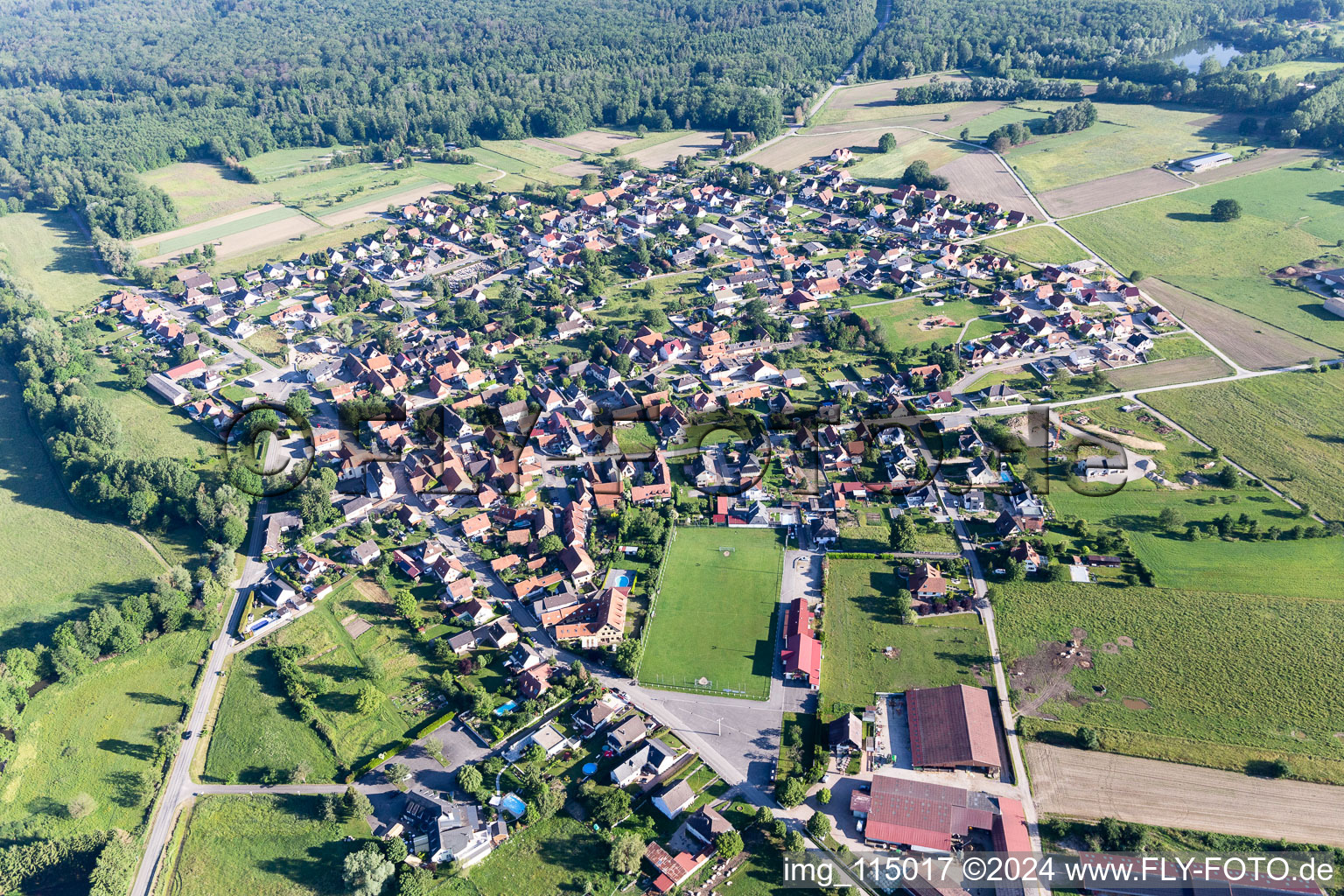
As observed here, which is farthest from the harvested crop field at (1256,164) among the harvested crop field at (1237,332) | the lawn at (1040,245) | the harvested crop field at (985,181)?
the harvested crop field at (1237,332)

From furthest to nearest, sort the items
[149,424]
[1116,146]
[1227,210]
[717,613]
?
1. [1116,146]
2. [1227,210]
3. [149,424]
4. [717,613]

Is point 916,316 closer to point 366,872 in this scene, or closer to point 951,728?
point 951,728

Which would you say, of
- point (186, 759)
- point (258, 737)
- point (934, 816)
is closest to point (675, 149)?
point (258, 737)

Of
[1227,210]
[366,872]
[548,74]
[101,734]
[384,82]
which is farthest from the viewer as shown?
[384,82]

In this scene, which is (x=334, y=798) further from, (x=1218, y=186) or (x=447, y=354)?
(x=1218, y=186)

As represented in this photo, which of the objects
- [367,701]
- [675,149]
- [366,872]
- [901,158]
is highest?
[675,149]

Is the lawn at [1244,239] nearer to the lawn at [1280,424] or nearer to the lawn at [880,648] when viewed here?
the lawn at [1280,424]
